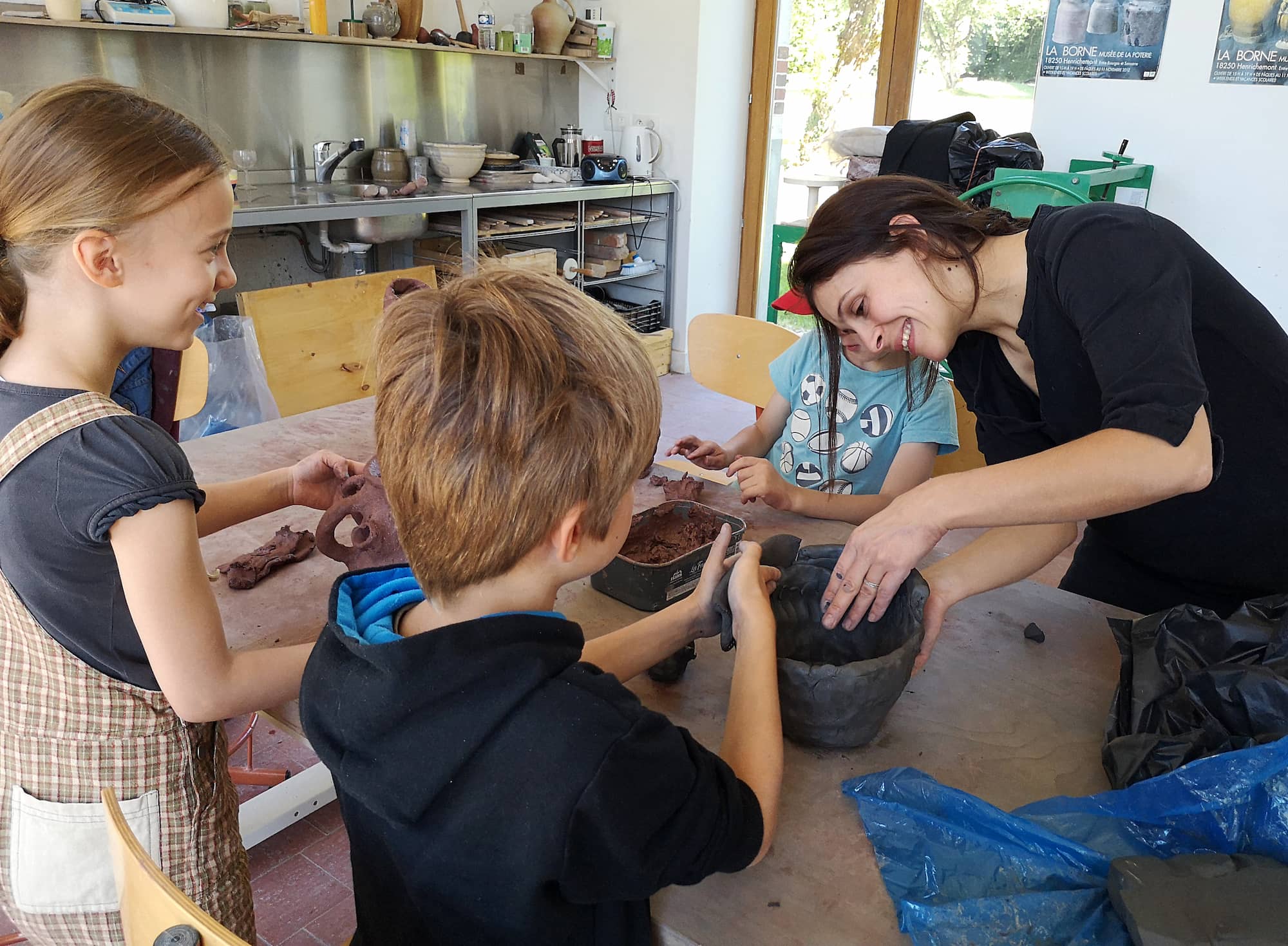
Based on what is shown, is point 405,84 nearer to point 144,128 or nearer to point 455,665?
point 144,128

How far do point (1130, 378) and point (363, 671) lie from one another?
84 cm

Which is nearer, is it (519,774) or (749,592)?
(519,774)

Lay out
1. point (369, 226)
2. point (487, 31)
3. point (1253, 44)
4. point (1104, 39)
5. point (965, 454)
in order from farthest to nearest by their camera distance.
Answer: point (487, 31) → point (369, 226) → point (1104, 39) → point (1253, 44) → point (965, 454)

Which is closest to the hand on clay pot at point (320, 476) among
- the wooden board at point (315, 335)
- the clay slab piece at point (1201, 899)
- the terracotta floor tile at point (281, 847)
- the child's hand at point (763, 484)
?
the child's hand at point (763, 484)

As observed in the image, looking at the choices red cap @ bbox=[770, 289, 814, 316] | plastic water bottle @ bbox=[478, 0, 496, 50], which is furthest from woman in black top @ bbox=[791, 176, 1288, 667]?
plastic water bottle @ bbox=[478, 0, 496, 50]

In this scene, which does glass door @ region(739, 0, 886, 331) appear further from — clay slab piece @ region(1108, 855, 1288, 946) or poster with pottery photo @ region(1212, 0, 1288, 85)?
clay slab piece @ region(1108, 855, 1288, 946)

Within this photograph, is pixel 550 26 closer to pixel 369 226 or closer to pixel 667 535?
pixel 369 226

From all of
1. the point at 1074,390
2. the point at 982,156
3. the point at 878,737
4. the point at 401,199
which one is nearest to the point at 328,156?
the point at 401,199

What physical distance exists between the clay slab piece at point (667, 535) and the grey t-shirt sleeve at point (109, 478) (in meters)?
0.59

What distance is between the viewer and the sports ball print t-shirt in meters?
1.80

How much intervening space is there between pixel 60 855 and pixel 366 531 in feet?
1.57

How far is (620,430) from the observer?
79 cm

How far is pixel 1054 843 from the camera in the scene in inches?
32.2

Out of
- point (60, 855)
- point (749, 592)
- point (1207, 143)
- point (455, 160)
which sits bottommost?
point (60, 855)
